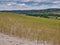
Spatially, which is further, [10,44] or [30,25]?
[30,25]

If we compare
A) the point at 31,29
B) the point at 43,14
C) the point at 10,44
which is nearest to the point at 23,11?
the point at 43,14

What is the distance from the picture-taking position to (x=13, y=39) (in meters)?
7.75

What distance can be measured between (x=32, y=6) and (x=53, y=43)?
5326 mm

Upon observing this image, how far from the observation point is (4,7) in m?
11.6

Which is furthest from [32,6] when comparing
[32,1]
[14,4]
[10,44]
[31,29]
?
[10,44]

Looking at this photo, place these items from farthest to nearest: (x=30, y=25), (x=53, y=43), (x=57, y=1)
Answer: (x=57, y=1) → (x=30, y=25) → (x=53, y=43)

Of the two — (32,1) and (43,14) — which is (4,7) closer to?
(32,1)

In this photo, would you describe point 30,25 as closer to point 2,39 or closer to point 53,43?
point 2,39

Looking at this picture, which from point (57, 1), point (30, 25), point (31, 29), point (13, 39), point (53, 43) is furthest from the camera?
point (57, 1)

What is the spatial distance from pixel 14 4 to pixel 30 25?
7.64ft

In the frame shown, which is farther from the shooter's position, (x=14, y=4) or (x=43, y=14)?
(x=43, y=14)

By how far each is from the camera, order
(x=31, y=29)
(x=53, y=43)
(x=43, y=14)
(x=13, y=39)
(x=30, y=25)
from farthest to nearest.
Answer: (x=43, y=14)
(x=30, y=25)
(x=31, y=29)
(x=13, y=39)
(x=53, y=43)

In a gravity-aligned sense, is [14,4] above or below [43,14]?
above

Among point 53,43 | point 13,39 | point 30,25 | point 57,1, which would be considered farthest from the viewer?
point 57,1
